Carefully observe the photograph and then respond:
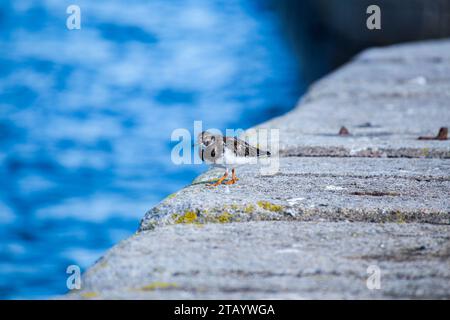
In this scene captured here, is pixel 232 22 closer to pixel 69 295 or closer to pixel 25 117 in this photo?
pixel 25 117

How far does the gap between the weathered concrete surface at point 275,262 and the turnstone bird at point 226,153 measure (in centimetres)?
73

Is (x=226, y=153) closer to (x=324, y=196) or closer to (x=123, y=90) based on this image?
(x=324, y=196)

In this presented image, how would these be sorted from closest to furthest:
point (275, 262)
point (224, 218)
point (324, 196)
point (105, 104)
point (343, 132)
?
1. point (275, 262)
2. point (224, 218)
3. point (324, 196)
4. point (343, 132)
5. point (105, 104)

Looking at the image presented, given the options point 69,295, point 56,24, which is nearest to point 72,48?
point 56,24

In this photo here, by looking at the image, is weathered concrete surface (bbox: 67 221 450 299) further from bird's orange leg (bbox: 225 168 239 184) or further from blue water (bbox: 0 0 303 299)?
blue water (bbox: 0 0 303 299)

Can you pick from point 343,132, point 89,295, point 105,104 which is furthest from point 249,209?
point 105,104

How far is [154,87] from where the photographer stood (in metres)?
10.6

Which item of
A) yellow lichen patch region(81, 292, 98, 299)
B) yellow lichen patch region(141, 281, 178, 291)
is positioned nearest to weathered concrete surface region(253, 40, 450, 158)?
yellow lichen patch region(141, 281, 178, 291)

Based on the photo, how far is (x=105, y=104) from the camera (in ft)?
31.9

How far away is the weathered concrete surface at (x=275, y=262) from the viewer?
1.94m

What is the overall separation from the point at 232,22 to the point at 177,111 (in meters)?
5.81

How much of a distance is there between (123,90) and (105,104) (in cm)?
62

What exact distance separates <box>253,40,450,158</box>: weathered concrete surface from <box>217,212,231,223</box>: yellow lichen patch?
1.13 metres

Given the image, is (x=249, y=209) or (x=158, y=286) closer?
(x=158, y=286)
